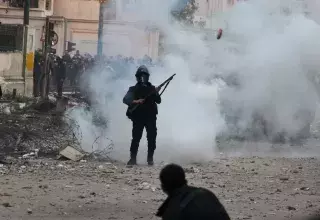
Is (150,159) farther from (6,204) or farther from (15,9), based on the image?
(15,9)

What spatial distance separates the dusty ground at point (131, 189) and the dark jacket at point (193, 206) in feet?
10.8

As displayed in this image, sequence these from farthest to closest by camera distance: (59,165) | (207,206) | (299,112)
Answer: (299,112) → (59,165) → (207,206)

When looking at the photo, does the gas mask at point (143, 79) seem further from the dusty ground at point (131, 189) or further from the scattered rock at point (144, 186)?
the scattered rock at point (144, 186)

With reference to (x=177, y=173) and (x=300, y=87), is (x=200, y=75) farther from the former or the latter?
(x=177, y=173)

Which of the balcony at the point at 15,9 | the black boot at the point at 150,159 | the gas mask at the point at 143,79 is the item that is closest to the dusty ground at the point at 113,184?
the black boot at the point at 150,159

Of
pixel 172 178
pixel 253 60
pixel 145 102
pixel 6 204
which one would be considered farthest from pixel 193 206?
pixel 253 60

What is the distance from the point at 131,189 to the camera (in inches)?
346

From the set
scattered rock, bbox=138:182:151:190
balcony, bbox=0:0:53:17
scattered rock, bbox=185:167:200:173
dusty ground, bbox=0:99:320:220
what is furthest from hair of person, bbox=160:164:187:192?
balcony, bbox=0:0:53:17

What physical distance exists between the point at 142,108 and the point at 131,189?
2135 mm

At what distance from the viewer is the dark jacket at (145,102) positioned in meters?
10.6

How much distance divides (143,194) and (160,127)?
4.10 m

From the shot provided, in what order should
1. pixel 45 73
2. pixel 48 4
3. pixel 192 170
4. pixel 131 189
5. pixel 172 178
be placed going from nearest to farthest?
pixel 172 178
pixel 131 189
pixel 192 170
pixel 45 73
pixel 48 4

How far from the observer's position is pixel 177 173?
14.0 feet

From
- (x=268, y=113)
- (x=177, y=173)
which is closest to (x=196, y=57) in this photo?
(x=268, y=113)
